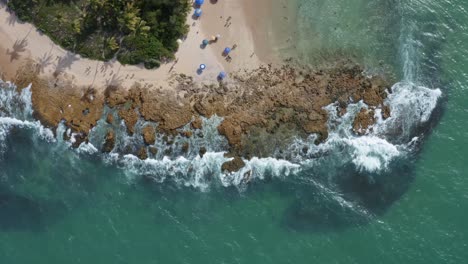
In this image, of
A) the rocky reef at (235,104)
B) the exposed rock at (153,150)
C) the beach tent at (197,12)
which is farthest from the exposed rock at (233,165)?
the beach tent at (197,12)

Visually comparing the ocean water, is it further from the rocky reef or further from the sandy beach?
the sandy beach

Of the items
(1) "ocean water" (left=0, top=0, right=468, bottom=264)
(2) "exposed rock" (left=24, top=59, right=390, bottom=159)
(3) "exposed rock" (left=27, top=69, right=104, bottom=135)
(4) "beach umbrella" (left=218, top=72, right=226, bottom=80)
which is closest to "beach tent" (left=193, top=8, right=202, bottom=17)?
(4) "beach umbrella" (left=218, top=72, right=226, bottom=80)

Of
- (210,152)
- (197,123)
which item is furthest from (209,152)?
(197,123)

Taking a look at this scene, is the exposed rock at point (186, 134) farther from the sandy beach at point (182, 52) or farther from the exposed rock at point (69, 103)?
the exposed rock at point (69, 103)

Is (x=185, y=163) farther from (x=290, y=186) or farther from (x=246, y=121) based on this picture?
(x=290, y=186)

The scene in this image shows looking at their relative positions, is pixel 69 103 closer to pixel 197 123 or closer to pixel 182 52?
pixel 182 52

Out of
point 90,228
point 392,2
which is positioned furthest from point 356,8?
point 90,228
